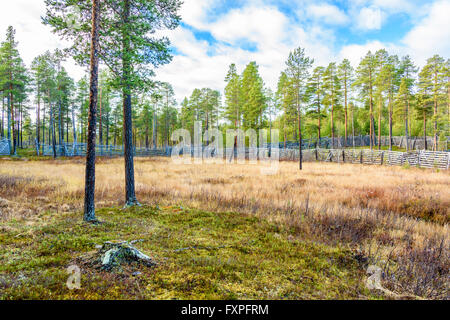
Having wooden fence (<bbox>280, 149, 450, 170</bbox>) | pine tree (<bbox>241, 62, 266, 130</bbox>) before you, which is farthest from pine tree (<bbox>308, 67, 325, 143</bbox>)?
pine tree (<bbox>241, 62, 266, 130</bbox>)

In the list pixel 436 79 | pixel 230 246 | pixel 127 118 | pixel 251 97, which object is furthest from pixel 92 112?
pixel 436 79

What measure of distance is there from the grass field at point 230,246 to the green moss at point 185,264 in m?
0.02

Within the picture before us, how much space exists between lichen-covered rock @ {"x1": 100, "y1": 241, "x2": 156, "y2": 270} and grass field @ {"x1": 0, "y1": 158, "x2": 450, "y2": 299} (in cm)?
16

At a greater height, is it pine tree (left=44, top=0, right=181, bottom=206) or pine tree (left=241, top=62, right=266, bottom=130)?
pine tree (left=241, top=62, right=266, bottom=130)

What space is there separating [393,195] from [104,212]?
A: 39.0 feet

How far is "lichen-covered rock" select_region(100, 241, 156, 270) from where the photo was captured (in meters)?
3.29

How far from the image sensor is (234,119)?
35.3 m

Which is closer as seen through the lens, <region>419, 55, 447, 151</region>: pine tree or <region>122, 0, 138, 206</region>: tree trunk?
<region>122, 0, 138, 206</region>: tree trunk

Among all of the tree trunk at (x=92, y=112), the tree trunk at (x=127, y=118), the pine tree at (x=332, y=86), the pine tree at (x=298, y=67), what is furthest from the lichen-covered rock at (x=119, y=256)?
the pine tree at (x=332, y=86)

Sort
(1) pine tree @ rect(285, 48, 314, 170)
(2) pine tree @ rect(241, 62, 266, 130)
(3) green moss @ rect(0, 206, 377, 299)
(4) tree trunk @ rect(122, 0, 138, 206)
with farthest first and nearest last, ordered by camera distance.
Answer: (2) pine tree @ rect(241, 62, 266, 130), (1) pine tree @ rect(285, 48, 314, 170), (4) tree trunk @ rect(122, 0, 138, 206), (3) green moss @ rect(0, 206, 377, 299)

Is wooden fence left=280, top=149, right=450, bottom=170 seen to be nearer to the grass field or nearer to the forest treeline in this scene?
the forest treeline

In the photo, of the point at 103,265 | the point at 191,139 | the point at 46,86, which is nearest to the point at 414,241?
the point at 103,265

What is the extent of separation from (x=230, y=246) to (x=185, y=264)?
4.15 ft
